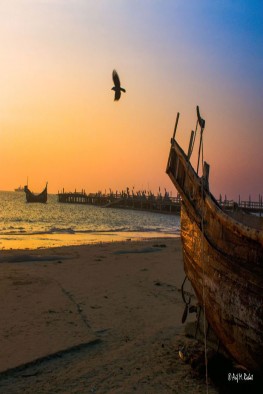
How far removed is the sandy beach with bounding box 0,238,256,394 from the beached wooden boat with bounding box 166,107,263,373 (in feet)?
2.95

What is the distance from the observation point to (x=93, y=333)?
5.56 m

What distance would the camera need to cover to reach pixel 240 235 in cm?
349

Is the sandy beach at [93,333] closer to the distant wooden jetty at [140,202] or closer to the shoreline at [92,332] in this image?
the shoreline at [92,332]

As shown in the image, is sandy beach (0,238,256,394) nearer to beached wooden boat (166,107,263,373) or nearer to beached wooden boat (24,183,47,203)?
beached wooden boat (166,107,263,373)

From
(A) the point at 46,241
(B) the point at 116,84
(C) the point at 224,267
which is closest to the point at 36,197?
(A) the point at 46,241

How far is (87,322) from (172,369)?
1.95 m

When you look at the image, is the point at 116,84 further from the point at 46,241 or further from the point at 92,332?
the point at 46,241

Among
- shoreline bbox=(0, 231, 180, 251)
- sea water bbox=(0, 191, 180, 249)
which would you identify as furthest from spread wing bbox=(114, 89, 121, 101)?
sea water bbox=(0, 191, 180, 249)

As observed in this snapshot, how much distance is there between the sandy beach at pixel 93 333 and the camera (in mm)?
4203

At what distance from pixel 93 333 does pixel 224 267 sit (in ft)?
8.91

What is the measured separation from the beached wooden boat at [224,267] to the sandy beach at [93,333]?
0.90 meters

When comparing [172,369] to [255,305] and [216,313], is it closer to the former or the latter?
[216,313]

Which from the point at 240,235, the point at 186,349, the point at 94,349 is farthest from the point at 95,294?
the point at 240,235

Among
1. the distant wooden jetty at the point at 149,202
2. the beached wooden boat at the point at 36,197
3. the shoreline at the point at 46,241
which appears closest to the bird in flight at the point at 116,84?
the shoreline at the point at 46,241
